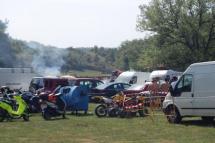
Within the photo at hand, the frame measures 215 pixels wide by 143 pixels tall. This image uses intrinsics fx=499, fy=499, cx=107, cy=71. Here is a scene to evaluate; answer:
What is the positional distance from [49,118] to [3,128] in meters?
3.84

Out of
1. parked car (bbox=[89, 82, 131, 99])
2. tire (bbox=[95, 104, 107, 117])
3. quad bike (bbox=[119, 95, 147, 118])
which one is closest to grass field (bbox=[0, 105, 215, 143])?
quad bike (bbox=[119, 95, 147, 118])

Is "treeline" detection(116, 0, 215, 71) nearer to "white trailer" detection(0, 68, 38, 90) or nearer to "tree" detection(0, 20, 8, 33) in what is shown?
"white trailer" detection(0, 68, 38, 90)

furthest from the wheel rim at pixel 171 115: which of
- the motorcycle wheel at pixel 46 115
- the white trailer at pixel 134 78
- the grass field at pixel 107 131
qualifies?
the white trailer at pixel 134 78

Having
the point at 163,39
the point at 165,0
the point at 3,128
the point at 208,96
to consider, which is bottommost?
the point at 3,128

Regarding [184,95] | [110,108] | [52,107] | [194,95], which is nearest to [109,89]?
[110,108]

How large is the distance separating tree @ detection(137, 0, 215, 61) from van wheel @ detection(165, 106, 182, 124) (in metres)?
36.6

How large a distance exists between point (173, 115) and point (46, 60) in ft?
210

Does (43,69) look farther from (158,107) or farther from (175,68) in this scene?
(158,107)

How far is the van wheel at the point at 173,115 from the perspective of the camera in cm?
1861

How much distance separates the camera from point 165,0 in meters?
57.0

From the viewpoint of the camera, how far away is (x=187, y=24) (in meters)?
55.2

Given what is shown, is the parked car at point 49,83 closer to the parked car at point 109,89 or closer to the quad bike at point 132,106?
the parked car at point 109,89

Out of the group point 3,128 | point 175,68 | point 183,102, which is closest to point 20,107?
point 3,128

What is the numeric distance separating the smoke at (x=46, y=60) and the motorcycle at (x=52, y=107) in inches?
1767
